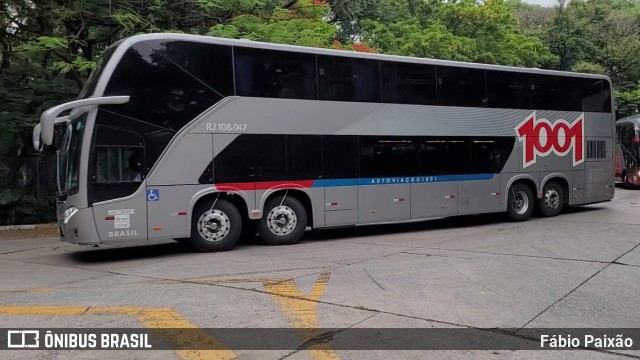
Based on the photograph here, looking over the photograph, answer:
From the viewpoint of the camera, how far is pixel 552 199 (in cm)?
1602

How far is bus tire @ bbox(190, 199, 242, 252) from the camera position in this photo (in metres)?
10.6

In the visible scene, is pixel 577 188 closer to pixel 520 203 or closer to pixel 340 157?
pixel 520 203

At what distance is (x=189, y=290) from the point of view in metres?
7.22

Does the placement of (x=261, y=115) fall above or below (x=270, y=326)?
above

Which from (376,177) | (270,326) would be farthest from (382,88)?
(270,326)

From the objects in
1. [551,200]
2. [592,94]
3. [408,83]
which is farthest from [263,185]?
[592,94]

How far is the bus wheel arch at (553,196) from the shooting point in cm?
1580

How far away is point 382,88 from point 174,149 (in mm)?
5070

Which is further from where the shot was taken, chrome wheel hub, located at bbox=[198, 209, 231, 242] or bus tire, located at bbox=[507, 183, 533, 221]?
bus tire, located at bbox=[507, 183, 533, 221]

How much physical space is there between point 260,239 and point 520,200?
25.3 feet

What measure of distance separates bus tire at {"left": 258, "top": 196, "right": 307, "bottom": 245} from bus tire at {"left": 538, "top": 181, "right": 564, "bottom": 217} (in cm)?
796

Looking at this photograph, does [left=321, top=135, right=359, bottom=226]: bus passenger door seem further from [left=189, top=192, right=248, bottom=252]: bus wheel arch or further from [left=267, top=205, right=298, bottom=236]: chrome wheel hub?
[left=189, top=192, right=248, bottom=252]: bus wheel arch

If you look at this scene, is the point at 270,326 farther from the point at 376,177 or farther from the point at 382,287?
the point at 376,177

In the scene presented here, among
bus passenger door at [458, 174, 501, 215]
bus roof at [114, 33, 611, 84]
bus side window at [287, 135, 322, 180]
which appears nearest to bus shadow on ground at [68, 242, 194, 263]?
bus side window at [287, 135, 322, 180]
